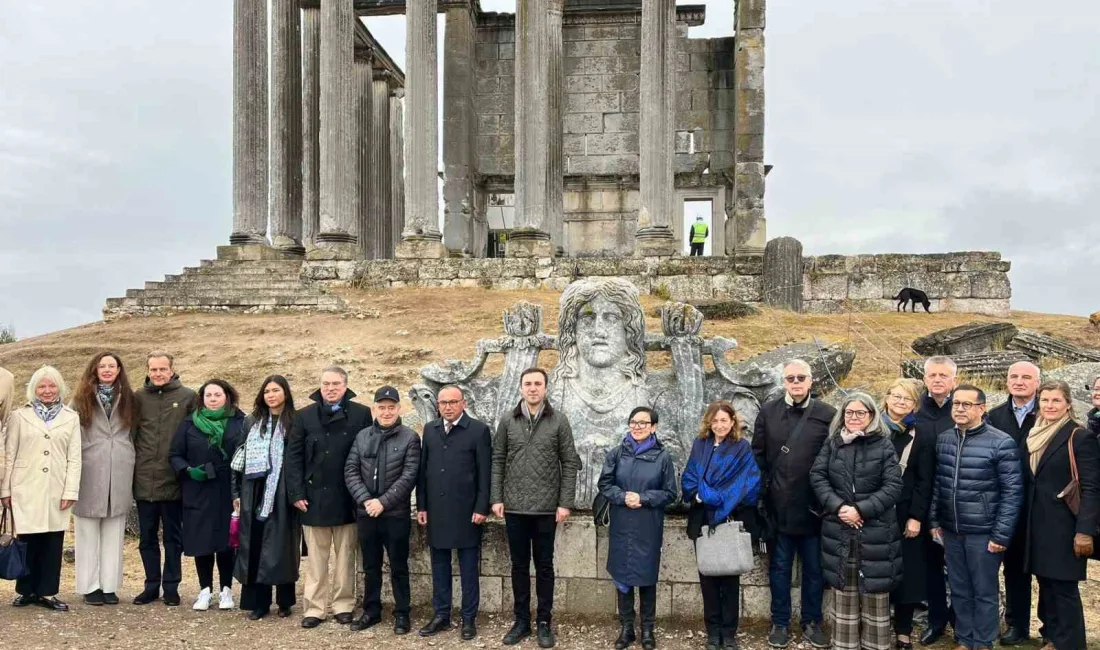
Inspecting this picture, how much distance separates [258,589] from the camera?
652cm

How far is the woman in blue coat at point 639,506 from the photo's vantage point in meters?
5.68

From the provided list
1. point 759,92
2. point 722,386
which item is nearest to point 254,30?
point 759,92

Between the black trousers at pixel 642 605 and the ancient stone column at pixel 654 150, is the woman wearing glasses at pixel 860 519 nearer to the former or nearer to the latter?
the black trousers at pixel 642 605

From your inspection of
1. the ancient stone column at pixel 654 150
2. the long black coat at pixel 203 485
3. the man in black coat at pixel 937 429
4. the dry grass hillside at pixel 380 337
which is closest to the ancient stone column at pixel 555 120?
the ancient stone column at pixel 654 150

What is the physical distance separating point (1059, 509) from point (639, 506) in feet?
8.11

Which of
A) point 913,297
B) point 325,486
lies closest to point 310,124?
Result: point 913,297

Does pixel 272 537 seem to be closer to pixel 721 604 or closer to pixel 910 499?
pixel 721 604

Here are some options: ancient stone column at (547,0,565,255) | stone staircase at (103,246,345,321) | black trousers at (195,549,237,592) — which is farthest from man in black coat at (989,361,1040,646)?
ancient stone column at (547,0,565,255)

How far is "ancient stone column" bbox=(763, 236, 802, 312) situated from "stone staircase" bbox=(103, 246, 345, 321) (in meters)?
9.75

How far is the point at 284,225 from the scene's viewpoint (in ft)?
82.0

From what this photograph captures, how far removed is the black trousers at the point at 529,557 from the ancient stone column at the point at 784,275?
51.4 ft

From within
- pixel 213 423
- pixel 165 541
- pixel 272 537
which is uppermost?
pixel 213 423

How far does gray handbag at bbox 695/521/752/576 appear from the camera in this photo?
558 cm

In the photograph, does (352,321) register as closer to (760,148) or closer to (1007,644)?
(760,148)
